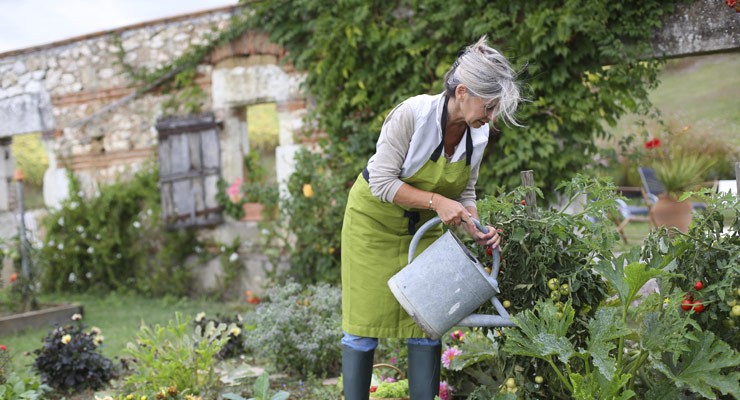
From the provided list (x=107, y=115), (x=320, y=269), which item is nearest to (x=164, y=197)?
(x=107, y=115)

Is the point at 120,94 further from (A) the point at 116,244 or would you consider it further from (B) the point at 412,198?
(B) the point at 412,198

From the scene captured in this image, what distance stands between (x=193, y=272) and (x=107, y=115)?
191 cm

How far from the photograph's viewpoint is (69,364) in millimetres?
3861

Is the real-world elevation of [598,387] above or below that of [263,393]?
above

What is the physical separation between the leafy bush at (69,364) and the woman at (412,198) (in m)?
1.98

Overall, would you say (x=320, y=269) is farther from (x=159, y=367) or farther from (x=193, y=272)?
(x=159, y=367)

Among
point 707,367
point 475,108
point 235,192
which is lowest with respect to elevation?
point 235,192

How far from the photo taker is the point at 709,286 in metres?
2.14

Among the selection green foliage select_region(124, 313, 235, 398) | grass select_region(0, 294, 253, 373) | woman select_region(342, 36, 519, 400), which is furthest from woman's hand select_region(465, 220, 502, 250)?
grass select_region(0, 294, 253, 373)

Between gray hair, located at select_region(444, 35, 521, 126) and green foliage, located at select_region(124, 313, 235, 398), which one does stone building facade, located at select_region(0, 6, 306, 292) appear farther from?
gray hair, located at select_region(444, 35, 521, 126)

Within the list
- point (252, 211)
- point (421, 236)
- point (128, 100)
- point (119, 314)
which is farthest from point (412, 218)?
point (128, 100)

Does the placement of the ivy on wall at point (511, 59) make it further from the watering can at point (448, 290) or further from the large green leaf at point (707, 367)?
the large green leaf at point (707, 367)

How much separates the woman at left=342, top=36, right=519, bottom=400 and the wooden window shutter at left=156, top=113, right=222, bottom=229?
4.50m

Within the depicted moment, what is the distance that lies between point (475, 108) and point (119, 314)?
4.91m
